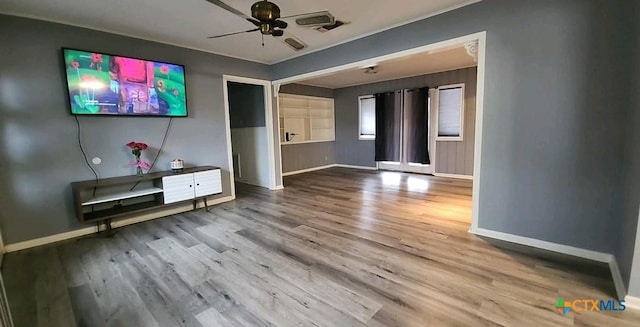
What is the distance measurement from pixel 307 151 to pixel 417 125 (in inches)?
123

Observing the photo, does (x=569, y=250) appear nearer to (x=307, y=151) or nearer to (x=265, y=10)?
(x=265, y=10)

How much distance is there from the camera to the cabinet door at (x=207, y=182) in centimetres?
395

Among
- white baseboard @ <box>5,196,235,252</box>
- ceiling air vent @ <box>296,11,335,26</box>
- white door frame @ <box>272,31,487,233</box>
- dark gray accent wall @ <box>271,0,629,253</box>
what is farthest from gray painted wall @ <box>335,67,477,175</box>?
white baseboard @ <box>5,196,235,252</box>

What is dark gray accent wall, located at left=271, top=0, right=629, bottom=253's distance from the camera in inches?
86.9

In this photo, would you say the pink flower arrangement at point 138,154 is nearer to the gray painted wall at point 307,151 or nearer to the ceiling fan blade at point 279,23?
the ceiling fan blade at point 279,23

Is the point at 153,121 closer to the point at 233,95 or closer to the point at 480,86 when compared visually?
the point at 233,95

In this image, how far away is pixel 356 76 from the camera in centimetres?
661

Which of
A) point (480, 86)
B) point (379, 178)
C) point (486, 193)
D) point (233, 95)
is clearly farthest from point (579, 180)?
point (233, 95)

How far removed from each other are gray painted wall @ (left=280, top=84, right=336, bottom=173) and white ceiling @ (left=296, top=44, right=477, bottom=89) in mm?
283

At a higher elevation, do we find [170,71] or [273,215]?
[170,71]

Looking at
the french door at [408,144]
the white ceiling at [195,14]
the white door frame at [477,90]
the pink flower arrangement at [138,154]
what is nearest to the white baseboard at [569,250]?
the white door frame at [477,90]

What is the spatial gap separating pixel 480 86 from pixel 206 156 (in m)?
4.06

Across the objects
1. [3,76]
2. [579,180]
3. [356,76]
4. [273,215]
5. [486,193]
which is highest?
[356,76]

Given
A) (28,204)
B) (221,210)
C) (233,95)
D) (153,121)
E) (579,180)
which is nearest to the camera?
(579,180)
